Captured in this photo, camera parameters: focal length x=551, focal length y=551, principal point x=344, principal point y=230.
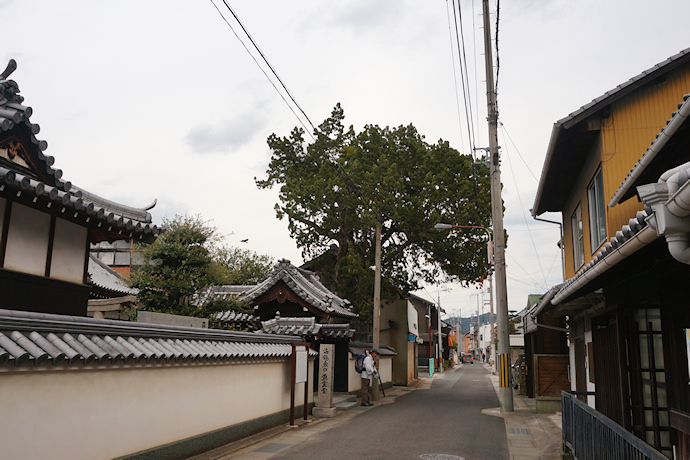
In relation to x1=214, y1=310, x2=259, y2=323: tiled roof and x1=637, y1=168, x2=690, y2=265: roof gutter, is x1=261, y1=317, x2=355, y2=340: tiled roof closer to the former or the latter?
x1=214, y1=310, x2=259, y2=323: tiled roof

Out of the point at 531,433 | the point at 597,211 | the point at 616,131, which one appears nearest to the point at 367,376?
the point at 531,433

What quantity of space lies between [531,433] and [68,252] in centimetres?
1234

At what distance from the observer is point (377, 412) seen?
19438mm

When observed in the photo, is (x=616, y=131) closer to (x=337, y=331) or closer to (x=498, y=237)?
(x=498, y=237)

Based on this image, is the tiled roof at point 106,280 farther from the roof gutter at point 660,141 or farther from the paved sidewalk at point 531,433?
the roof gutter at point 660,141

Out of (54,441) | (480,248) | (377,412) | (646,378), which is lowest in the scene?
(377,412)

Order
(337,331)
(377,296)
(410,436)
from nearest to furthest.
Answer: (410,436) < (337,331) < (377,296)

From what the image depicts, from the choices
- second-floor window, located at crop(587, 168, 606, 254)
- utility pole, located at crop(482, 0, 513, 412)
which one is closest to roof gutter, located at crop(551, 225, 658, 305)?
second-floor window, located at crop(587, 168, 606, 254)

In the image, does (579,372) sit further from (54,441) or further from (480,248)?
(54,441)

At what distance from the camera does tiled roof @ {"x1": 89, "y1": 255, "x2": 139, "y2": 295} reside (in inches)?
714

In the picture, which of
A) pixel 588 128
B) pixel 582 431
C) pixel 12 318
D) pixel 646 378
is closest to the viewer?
pixel 12 318

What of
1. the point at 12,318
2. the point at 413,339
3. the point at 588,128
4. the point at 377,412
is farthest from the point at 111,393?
the point at 413,339

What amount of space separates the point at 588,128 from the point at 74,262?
1159cm

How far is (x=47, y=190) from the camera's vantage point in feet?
29.5
